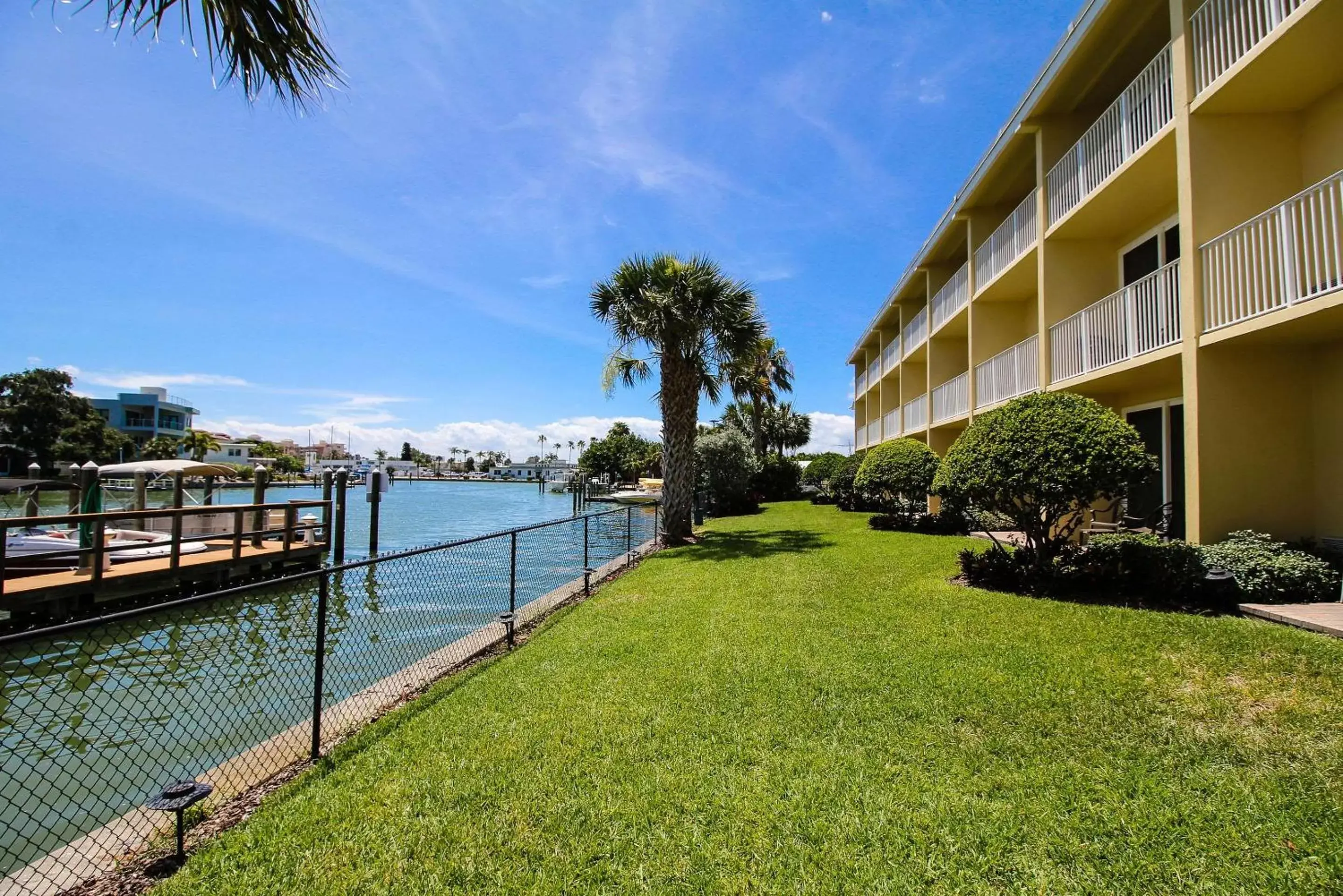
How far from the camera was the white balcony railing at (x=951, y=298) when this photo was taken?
1502 cm

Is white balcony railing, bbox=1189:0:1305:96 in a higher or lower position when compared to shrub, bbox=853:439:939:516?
higher

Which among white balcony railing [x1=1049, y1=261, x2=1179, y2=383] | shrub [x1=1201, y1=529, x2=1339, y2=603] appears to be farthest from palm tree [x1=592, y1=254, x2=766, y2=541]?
shrub [x1=1201, y1=529, x2=1339, y2=603]

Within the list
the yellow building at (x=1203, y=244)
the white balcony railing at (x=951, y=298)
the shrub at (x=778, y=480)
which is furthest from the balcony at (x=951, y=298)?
the shrub at (x=778, y=480)

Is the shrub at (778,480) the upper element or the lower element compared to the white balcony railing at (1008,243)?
lower

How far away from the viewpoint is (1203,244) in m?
6.98

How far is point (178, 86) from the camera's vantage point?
3129 mm

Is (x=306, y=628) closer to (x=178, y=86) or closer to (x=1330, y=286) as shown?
(x=178, y=86)

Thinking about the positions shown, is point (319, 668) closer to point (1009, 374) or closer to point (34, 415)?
point (1009, 374)

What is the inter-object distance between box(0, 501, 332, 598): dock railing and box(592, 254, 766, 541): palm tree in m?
8.04

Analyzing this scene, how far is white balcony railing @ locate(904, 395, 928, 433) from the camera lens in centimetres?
1811

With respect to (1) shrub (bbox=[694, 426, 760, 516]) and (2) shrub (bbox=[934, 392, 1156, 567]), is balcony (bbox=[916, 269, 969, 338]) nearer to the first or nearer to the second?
(2) shrub (bbox=[934, 392, 1156, 567])

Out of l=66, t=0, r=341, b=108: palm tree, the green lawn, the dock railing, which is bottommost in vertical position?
the green lawn

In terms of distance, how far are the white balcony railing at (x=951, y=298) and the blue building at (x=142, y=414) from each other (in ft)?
268

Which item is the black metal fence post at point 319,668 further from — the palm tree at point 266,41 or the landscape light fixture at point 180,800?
the palm tree at point 266,41
